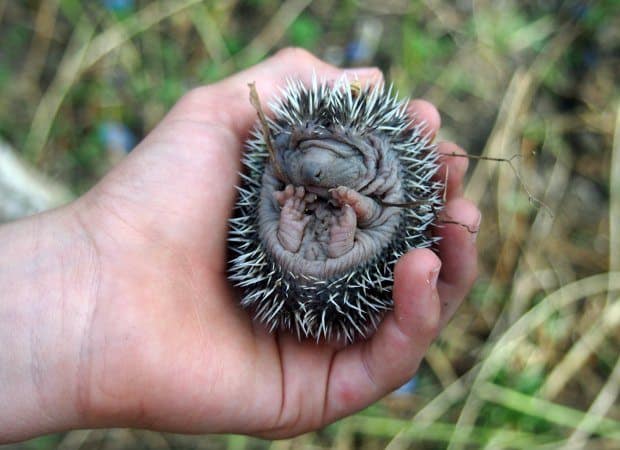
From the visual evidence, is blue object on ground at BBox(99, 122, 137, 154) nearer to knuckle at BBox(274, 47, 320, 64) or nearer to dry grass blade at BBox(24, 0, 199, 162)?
dry grass blade at BBox(24, 0, 199, 162)

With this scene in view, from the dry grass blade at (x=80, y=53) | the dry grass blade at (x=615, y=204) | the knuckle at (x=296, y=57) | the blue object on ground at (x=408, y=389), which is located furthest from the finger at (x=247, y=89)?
the dry grass blade at (x=615, y=204)

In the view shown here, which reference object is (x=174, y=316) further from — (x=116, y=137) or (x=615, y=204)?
(x=615, y=204)

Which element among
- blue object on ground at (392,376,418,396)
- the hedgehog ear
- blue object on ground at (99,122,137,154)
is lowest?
blue object on ground at (392,376,418,396)

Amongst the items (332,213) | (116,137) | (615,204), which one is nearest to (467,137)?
(615,204)

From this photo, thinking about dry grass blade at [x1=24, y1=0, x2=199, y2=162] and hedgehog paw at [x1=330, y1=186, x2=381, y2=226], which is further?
dry grass blade at [x1=24, y1=0, x2=199, y2=162]

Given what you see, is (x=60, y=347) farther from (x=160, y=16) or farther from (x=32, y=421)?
(x=160, y=16)

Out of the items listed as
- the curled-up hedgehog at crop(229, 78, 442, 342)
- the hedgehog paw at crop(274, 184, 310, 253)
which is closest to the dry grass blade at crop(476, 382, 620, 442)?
the curled-up hedgehog at crop(229, 78, 442, 342)
